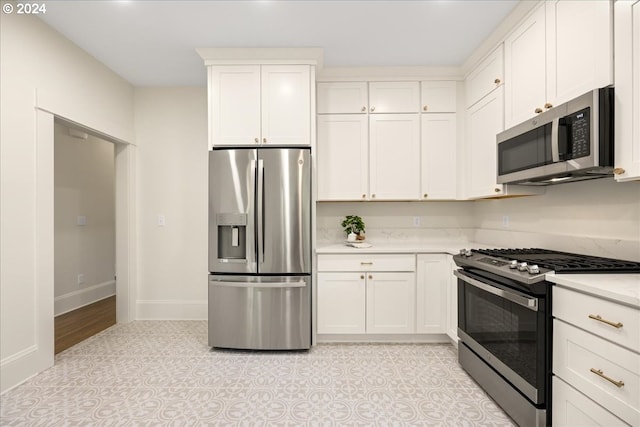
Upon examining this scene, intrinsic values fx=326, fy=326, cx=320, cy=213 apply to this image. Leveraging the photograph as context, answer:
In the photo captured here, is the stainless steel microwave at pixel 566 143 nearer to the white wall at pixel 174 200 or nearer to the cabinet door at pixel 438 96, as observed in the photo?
the cabinet door at pixel 438 96

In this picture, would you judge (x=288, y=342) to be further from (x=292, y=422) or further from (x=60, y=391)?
(x=60, y=391)

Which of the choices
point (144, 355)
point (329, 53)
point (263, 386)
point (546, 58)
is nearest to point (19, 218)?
point (144, 355)

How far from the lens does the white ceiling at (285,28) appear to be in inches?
93.4

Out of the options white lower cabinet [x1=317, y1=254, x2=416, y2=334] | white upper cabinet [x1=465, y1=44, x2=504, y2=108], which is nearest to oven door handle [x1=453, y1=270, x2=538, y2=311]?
white lower cabinet [x1=317, y1=254, x2=416, y2=334]

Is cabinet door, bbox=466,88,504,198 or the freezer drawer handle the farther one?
the freezer drawer handle

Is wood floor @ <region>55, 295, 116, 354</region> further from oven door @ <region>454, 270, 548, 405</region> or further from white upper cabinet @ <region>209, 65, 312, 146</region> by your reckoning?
oven door @ <region>454, 270, 548, 405</region>

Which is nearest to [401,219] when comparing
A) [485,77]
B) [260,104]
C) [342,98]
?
[342,98]

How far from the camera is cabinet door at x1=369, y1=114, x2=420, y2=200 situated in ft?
11.0

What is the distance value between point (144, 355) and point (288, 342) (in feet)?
4.14

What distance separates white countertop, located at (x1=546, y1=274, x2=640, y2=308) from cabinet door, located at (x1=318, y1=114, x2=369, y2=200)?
2004 millimetres

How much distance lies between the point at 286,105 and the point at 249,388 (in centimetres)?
237

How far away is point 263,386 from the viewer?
7.74 feet

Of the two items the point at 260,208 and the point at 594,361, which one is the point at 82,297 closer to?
the point at 260,208

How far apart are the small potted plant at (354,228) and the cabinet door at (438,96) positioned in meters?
1.32
